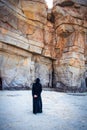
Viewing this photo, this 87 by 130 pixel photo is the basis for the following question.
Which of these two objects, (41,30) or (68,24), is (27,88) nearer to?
(41,30)

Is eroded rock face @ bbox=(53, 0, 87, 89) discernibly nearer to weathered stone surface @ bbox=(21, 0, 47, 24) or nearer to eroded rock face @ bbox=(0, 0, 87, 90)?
eroded rock face @ bbox=(0, 0, 87, 90)

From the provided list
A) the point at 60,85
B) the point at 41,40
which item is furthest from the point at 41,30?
the point at 60,85

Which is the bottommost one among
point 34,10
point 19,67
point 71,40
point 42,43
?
point 19,67

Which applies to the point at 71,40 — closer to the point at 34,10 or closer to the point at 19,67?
the point at 34,10

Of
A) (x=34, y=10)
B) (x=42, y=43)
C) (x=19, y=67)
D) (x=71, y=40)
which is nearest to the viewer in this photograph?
(x=19, y=67)

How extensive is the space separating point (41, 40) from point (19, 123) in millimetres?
19837

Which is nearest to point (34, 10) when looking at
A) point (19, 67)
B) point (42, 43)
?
point (42, 43)

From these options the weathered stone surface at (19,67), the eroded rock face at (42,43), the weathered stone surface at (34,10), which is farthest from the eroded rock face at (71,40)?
the weathered stone surface at (19,67)

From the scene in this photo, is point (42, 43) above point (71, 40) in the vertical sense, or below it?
below

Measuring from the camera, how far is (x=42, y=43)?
86.7 feet

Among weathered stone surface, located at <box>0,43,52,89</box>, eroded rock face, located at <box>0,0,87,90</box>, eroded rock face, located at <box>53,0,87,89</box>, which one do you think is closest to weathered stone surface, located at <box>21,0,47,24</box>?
eroded rock face, located at <box>0,0,87,90</box>

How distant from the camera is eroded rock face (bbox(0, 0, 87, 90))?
74.3 ft

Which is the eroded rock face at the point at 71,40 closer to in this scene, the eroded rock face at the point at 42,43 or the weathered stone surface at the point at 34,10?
the eroded rock face at the point at 42,43

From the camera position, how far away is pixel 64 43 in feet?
88.2
